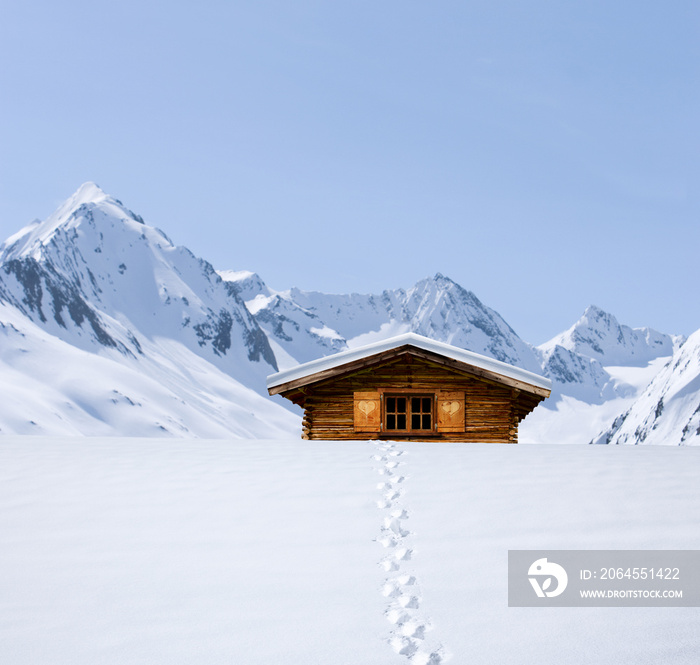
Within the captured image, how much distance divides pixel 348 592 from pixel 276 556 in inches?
40.1

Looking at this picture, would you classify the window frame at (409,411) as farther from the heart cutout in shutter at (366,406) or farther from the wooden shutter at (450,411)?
the heart cutout in shutter at (366,406)

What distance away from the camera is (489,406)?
17.1 metres

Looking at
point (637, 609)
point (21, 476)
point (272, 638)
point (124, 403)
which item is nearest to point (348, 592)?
point (272, 638)

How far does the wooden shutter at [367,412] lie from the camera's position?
16.9 metres

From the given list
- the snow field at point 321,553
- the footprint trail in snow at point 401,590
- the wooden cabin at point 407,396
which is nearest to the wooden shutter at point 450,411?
the wooden cabin at point 407,396

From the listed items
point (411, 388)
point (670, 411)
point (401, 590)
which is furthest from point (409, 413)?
point (670, 411)

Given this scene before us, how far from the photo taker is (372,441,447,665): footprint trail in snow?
16.6 feet

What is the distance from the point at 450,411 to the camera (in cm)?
1694

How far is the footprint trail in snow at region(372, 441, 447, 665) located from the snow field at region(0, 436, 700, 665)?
0.7 inches

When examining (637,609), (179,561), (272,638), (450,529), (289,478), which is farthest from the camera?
(289,478)

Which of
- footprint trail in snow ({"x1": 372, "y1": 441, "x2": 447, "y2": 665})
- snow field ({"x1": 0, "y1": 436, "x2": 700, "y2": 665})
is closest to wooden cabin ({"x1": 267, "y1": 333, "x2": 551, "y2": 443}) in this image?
snow field ({"x1": 0, "y1": 436, "x2": 700, "y2": 665})

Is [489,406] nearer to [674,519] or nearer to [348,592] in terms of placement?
[674,519]

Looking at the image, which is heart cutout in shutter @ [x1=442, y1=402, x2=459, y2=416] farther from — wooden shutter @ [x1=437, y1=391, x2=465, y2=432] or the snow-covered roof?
the snow-covered roof

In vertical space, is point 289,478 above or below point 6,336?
below
